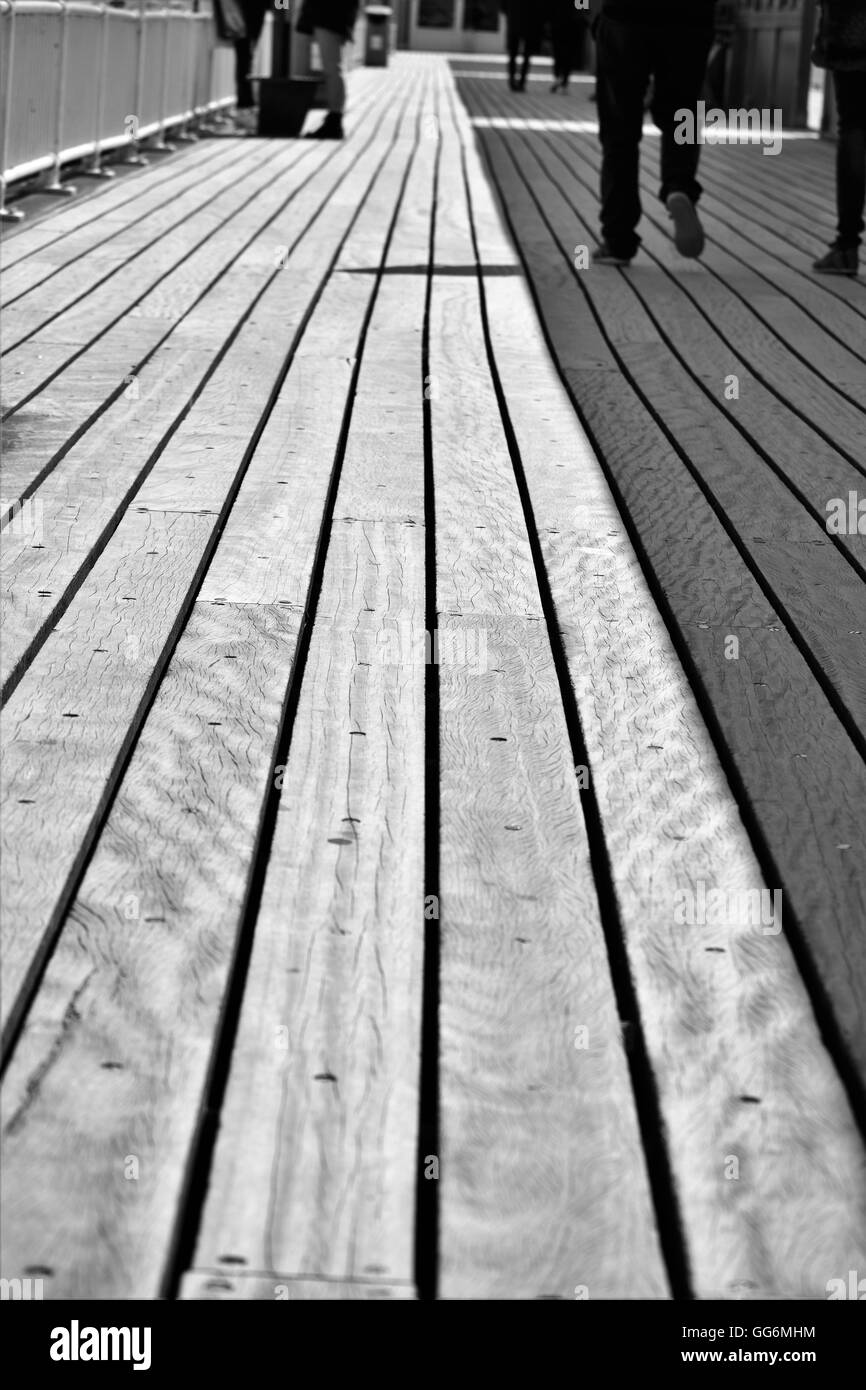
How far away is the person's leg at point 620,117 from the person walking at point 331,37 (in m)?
5.69

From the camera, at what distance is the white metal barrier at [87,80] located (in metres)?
6.59

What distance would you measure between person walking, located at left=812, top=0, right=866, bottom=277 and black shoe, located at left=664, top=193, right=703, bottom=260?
1.45 feet

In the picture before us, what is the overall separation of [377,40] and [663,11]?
2319 cm

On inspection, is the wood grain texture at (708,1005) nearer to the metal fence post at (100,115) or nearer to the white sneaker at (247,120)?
the metal fence post at (100,115)

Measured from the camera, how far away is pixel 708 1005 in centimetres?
155

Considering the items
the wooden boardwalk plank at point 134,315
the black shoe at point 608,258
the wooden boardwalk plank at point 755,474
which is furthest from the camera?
the black shoe at point 608,258

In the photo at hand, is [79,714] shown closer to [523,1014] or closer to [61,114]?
[523,1014]

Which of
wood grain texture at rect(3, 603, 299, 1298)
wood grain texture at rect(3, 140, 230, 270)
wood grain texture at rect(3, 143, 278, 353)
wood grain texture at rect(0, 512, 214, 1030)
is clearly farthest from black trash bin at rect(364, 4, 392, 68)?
wood grain texture at rect(3, 603, 299, 1298)

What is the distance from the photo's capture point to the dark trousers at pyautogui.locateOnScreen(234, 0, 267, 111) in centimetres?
1263

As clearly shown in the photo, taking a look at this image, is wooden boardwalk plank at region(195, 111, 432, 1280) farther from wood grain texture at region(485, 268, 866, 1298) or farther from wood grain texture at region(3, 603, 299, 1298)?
wood grain texture at region(485, 268, 866, 1298)

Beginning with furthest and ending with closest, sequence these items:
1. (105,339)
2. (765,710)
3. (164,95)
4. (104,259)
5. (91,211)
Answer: (164,95) → (91,211) → (104,259) → (105,339) → (765,710)

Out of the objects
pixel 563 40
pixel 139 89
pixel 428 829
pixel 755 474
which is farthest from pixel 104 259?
pixel 563 40

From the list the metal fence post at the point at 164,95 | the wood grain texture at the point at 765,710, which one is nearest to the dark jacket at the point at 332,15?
the metal fence post at the point at 164,95
